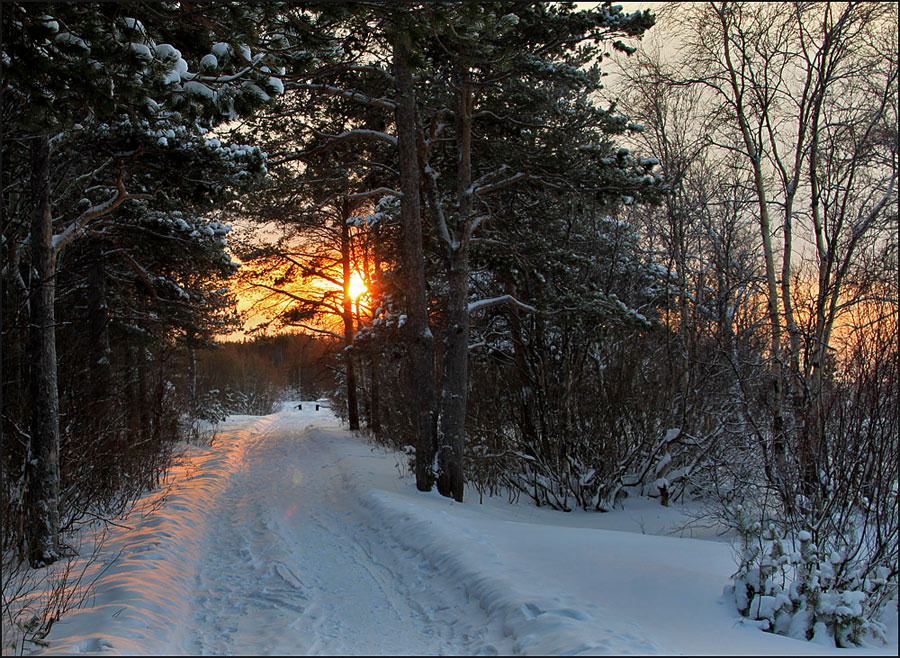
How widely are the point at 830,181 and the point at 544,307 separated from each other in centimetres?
489

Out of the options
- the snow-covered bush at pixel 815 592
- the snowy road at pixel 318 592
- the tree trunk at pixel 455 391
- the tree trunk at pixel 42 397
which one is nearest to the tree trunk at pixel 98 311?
the snowy road at pixel 318 592

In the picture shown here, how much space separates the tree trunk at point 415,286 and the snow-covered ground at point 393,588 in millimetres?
1555

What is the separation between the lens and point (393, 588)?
577 centimetres

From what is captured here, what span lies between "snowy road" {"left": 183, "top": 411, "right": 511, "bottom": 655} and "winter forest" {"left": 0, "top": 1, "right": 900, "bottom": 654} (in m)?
0.35

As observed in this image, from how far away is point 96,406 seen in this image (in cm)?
923

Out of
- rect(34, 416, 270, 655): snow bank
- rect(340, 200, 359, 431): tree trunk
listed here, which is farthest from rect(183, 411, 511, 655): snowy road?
rect(340, 200, 359, 431): tree trunk

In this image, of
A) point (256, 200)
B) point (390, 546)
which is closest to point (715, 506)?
point (390, 546)

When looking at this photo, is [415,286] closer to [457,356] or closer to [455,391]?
[457,356]

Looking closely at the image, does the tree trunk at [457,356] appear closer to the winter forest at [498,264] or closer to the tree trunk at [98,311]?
the winter forest at [498,264]

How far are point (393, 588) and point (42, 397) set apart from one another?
451 cm

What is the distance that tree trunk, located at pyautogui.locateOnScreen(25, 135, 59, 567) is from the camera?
6.54 meters

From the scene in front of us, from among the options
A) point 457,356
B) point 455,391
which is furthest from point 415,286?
point 455,391

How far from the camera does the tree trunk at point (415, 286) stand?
1040cm

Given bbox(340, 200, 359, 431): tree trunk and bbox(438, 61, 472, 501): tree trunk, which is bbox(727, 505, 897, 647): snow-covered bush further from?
bbox(340, 200, 359, 431): tree trunk
